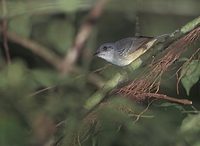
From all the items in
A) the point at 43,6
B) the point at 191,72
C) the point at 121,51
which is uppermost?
the point at 43,6

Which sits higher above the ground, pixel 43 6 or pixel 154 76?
pixel 43 6

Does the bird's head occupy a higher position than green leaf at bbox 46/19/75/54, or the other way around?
green leaf at bbox 46/19/75/54

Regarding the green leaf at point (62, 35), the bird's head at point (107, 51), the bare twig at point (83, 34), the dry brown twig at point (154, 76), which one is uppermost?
the bare twig at point (83, 34)

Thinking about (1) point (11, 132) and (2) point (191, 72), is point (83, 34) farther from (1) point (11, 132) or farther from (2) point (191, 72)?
(2) point (191, 72)

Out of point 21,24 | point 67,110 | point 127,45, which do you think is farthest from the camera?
point 127,45

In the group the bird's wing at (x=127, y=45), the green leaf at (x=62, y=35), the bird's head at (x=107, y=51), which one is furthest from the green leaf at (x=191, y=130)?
the bird's head at (x=107, y=51)

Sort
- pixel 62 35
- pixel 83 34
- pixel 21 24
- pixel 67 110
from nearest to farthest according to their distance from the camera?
pixel 83 34 < pixel 67 110 < pixel 62 35 < pixel 21 24

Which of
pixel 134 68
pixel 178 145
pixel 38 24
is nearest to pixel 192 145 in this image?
pixel 178 145

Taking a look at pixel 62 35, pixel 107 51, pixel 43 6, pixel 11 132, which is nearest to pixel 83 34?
pixel 11 132

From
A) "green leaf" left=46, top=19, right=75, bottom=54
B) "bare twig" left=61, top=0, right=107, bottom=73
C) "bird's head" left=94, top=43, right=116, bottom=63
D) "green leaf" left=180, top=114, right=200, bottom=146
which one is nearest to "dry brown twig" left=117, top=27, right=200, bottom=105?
"green leaf" left=180, top=114, right=200, bottom=146

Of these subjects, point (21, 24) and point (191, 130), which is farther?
point (21, 24)

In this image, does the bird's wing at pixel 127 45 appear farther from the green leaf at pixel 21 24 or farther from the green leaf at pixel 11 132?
the green leaf at pixel 11 132

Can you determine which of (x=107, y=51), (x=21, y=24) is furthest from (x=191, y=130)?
(x=107, y=51)

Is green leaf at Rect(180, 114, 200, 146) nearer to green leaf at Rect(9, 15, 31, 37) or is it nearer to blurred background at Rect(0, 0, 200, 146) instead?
blurred background at Rect(0, 0, 200, 146)
